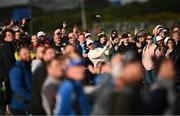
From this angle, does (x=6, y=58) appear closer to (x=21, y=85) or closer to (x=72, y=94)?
(x=21, y=85)

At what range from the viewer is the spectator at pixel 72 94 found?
9312 mm

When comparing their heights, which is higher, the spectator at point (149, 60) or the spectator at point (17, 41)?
the spectator at point (17, 41)

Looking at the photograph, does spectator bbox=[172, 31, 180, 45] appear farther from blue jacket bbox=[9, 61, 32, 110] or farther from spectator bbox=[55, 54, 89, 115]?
spectator bbox=[55, 54, 89, 115]

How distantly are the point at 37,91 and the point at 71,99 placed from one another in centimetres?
163

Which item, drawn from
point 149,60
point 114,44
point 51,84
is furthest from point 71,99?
point 114,44

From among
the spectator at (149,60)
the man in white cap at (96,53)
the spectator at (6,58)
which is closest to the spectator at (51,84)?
the spectator at (6,58)

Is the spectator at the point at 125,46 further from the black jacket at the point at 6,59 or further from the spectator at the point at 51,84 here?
the spectator at the point at 51,84

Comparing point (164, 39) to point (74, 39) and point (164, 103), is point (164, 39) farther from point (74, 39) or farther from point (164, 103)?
point (164, 103)

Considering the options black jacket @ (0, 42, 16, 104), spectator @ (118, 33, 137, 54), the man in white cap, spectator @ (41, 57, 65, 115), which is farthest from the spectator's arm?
spectator @ (118, 33, 137, 54)

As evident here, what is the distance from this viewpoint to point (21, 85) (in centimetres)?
1139

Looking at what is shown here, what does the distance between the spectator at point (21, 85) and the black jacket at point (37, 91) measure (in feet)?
1.17

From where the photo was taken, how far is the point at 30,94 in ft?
37.4

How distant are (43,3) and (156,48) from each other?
72.8 meters

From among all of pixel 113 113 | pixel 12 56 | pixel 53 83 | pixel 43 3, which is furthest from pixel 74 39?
pixel 43 3
